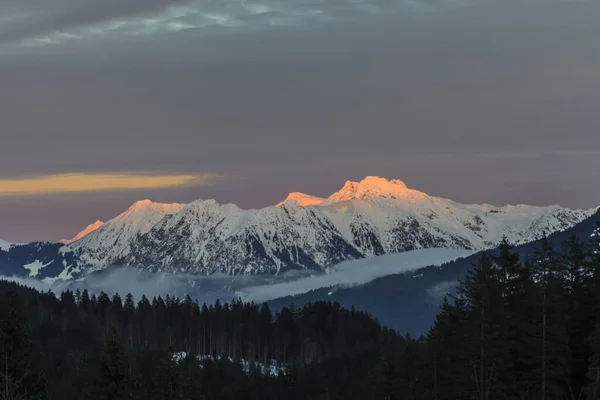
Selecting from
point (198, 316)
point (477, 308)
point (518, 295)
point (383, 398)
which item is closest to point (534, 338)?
point (477, 308)

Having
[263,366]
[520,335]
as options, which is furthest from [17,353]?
[263,366]

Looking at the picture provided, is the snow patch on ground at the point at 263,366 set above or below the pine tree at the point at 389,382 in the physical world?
below

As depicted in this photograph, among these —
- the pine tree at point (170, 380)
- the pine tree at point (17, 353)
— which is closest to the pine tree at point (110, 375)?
the pine tree at point (17, 353)

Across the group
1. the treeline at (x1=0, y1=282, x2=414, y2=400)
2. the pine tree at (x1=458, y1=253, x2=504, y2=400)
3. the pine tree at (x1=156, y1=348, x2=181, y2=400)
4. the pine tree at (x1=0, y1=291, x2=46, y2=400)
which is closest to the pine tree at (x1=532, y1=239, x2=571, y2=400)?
the pine tree at (x1=458, y1=253, x2=504, y2=400)

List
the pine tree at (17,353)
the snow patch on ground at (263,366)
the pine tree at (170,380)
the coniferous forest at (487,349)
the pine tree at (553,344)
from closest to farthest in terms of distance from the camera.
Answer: the pine tree at (17,353) < the coniferous forest at (487,349) < the pine tree at (553,344) < the pine tree at (170,380) < the snow patch on ground at (263,366)

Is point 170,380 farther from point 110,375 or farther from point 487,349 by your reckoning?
point 487,349

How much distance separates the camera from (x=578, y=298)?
208ft

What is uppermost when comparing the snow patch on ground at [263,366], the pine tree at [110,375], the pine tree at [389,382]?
the pine tree at [110,375]

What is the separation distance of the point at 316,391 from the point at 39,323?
58.6 metres

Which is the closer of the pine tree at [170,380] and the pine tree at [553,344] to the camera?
the pine tree at [553,344]

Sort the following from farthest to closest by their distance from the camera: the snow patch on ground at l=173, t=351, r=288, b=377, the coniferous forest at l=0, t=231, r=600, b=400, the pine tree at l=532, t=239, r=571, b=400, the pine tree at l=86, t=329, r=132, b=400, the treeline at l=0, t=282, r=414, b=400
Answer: the snow patch on ground at l=173, t=351, r=288, b=377 → the treeline at l=0, t=282, r=414, b=400 → the pine tree at l=532, t=239, r=571, b=400 → the pine tree at l=86, t=329, r=132, b=400 → the coniferous forest at l=0, t=231, r=600, b=400

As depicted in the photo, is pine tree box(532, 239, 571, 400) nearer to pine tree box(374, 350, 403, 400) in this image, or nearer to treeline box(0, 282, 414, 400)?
pine tree box(374, 350, 403, 400)

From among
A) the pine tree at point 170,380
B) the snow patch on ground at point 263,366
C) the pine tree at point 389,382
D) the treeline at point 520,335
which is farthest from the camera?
the snow patch on ground at point 263,366

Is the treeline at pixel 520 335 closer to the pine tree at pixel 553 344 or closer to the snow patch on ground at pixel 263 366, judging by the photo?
the pine tree at pixel 553 344
